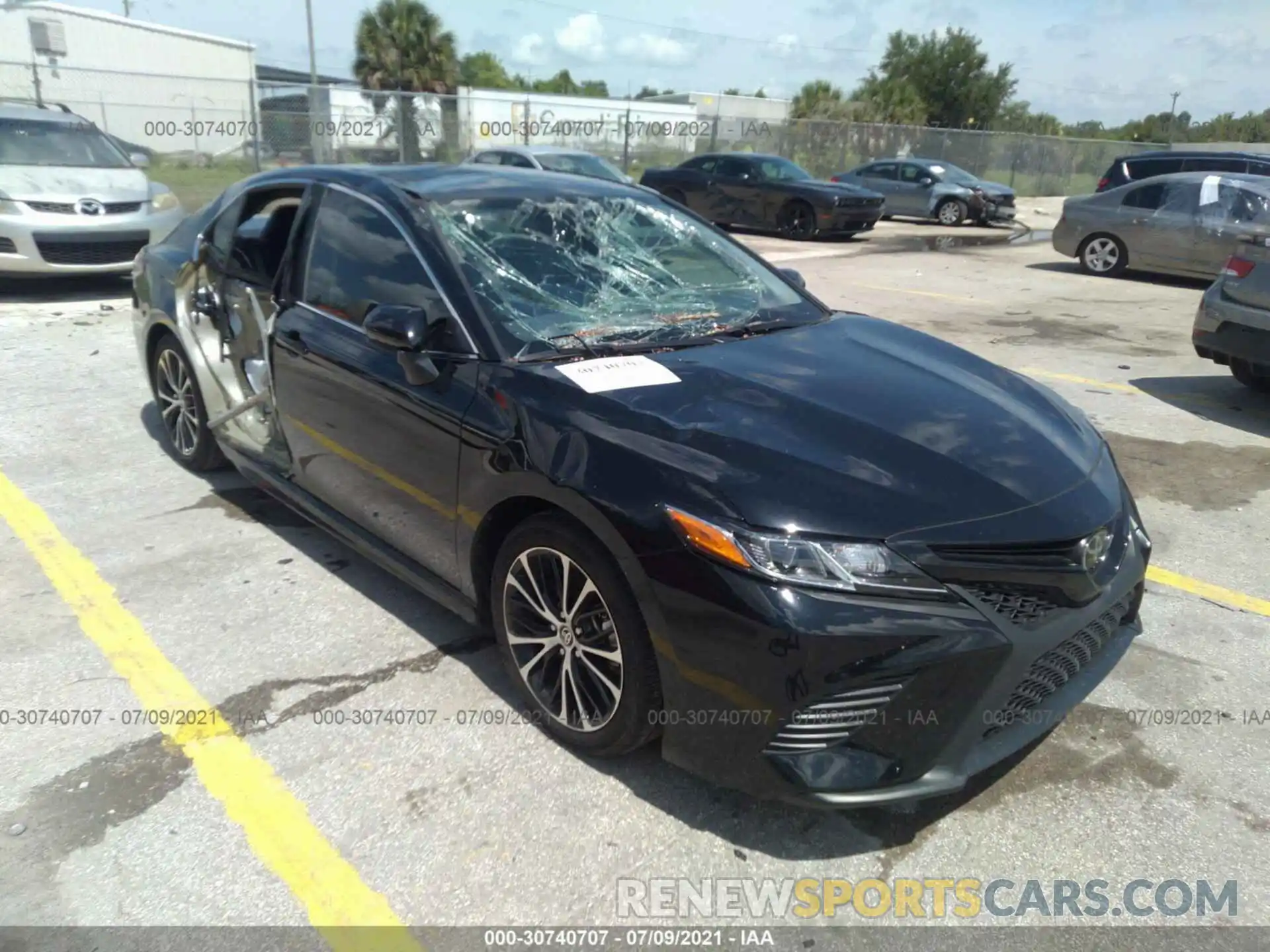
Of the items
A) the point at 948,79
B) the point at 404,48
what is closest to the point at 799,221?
the point at 404,48

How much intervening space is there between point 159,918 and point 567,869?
970 millimetres

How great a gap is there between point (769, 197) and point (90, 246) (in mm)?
11212

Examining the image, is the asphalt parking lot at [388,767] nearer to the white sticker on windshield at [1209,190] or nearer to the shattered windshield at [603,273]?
the shattered windshield at [603,273]

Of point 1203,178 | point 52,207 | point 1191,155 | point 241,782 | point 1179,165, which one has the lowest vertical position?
point 241,782

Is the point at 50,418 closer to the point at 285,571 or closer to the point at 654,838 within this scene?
the point at 285,571

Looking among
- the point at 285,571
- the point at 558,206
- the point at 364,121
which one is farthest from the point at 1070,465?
the point at 364,121

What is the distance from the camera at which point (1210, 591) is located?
13.4 feet

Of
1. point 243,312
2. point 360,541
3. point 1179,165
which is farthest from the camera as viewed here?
point 1179,165

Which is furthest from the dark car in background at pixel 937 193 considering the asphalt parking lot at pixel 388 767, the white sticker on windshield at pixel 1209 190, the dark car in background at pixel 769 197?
the asphalt parking lot at pixel 388 767

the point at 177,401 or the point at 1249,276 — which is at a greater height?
the point at 1249,276

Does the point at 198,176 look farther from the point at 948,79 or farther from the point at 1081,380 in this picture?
the point at 948,79

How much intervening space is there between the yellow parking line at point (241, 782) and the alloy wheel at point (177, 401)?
100cm

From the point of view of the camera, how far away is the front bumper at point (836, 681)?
7.45 feet

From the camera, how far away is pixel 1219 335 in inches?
263
